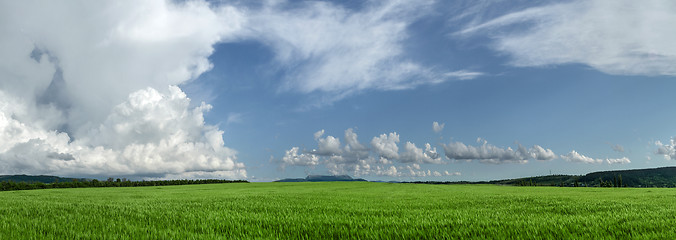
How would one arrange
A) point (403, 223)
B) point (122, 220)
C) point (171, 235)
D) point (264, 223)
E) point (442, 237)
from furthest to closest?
point (122, 220) < point (264, 223) < point (403, 223) < point (171, 235) < point (442, 237)

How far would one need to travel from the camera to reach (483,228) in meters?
6.21

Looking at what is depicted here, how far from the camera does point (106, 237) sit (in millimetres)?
6180

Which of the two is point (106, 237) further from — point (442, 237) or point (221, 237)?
point (442, 237)

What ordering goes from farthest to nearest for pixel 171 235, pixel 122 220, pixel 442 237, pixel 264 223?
pixel 122 220
pixel 264 223
pixel 171 235
pixel 442 237

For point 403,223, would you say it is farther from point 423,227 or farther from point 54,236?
point 54,236

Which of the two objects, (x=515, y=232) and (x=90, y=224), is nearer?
(x=515, y=232)

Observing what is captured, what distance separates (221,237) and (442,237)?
145 inches

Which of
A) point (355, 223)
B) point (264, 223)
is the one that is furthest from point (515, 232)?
point (264, 223)

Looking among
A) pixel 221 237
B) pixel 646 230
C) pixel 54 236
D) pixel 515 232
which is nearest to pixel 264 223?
pixel 221 237

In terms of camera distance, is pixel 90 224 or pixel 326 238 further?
pixel 90 224

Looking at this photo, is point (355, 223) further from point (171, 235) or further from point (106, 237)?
point (106, 237)

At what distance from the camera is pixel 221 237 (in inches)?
229

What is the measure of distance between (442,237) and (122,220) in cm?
739

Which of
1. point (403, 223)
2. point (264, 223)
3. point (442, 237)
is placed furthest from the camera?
point (264, 223)
